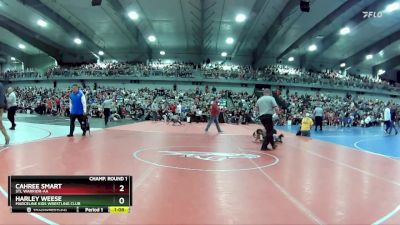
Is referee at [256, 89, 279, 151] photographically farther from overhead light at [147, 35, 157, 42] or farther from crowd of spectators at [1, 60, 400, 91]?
crowd of spectators at [1, 60, 400, 91]

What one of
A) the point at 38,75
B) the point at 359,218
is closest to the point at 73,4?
the point at 38,75

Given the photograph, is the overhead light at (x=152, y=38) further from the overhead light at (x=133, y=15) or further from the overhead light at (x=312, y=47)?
the overhead light at (x=312, y=47)

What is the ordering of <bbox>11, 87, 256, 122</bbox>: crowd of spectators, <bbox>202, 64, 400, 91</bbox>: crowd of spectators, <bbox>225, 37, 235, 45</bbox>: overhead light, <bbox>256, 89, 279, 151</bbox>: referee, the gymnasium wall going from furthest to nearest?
the gymnasium wall, <bbox>202, 64, 400, 91</bbox>: crowd of spectators, <bbox>225, 37, 235, 45</bbox>: overhead light, <bbox>11, 87, 256, 122</bbox>: crowd of spectators, <bbox>256, 89, 279, 151</bbox>: referee

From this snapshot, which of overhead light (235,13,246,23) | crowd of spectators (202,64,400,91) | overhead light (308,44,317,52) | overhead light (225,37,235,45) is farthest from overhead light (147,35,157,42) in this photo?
overhead light (308,44,317,52)

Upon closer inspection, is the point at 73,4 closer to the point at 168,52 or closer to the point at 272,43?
the point at 168,52

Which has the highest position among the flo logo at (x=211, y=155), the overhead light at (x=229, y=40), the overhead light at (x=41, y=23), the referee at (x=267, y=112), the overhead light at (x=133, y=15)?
the overhead light at (x=41, y=23)

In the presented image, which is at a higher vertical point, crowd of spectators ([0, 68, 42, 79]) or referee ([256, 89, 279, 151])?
crowd of spectators ([0, 68, 42, 79])

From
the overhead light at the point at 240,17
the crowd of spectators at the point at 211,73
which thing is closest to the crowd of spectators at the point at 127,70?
the crowd of spectators at the point at 211,73

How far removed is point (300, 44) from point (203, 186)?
1310 inches

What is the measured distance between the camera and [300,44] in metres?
35.6
